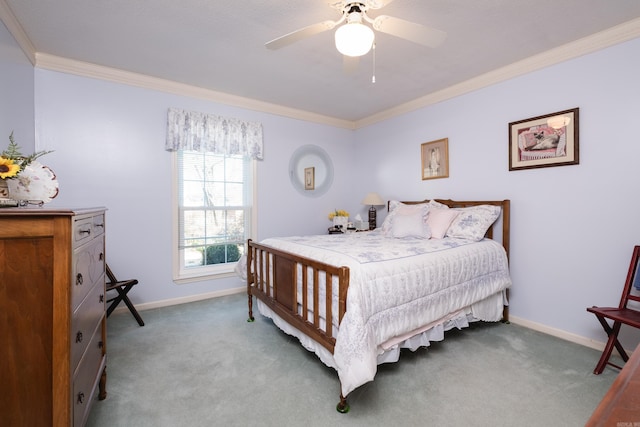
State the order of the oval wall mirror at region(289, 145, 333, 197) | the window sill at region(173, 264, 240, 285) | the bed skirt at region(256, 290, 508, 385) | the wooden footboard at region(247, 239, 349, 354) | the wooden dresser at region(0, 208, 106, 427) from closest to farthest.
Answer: the wooden dresser at region(0, 208, 106, 427) → the wooden footboard at region(247, 239, 349, 354) → the bed skirt at region(256, 290, 508, 385) → the window sill at region(173, 264, 240, 285) → the oval wall mirror at region(289, 145, 333, 197)

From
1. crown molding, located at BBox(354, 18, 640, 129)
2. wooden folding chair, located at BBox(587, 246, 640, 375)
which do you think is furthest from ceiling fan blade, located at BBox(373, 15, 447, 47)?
wooden folding chair, located at BBox(587, 246, 640, 375)

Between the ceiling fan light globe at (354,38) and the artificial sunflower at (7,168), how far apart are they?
5.40 feet

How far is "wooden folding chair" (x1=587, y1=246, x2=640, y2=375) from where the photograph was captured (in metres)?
1.92

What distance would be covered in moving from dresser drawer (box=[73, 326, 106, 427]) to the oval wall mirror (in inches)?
122

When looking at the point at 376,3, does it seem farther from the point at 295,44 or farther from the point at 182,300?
the point at 182,300

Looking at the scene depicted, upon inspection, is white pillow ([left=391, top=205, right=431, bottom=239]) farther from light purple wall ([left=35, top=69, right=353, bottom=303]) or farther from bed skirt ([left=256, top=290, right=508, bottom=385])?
light purple wall ([left=35, top=69, right=353, bottom=303])

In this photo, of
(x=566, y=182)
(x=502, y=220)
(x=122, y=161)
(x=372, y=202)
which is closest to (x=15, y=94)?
(x=122, y=161)

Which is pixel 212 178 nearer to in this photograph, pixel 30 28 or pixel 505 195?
pixel 30 28

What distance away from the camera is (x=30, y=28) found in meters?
2.32

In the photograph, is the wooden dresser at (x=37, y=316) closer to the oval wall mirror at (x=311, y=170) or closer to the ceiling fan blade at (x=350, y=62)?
the ceiling fan blade at (x=350, y=62)

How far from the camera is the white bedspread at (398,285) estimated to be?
1.66 metres

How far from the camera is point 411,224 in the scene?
3.10 m

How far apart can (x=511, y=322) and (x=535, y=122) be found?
2.00 metres

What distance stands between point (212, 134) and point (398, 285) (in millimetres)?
2885
